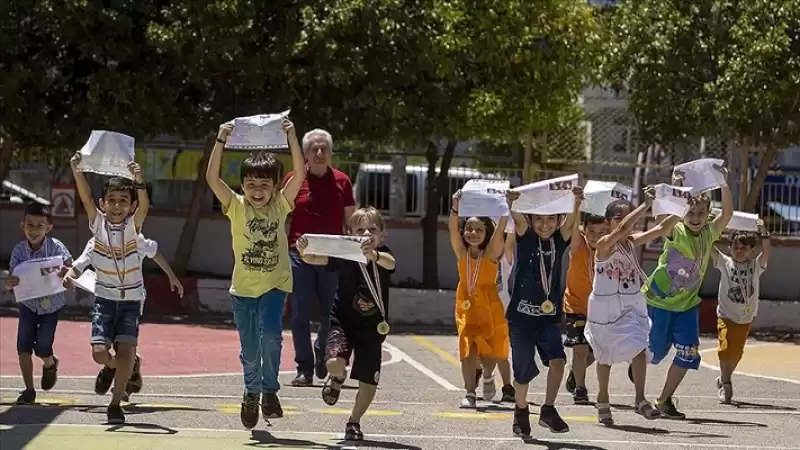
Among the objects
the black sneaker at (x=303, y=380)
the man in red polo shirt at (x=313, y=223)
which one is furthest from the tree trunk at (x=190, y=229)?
the black sneaker at (x=303, y=380)

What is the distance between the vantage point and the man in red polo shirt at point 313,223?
1180 centimetres

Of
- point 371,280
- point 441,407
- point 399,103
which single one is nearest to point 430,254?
point 399,103

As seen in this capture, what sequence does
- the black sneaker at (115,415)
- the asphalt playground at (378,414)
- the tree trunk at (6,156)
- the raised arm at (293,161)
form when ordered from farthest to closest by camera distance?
the tree trunk at (6,156)
the black sneaker at (115,415)
the asphalt playground at (378,414)
the raised arm at (293,161)

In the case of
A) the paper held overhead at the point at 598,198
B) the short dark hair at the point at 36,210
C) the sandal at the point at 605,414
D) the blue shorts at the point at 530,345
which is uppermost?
the paper held overhead at the point at 598,198

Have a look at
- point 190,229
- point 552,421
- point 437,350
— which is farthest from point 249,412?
point 190,229

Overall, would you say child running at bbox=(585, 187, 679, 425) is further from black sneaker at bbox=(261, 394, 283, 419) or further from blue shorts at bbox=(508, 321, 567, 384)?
black sneaker at bbox=(261, 394, 283, 419)

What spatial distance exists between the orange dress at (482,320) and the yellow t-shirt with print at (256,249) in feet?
7.59

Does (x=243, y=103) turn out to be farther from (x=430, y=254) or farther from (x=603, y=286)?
(x=603, y=286)

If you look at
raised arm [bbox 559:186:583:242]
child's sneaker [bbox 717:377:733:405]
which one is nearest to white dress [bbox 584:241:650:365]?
raised arm [bbox 559:186:583:242]

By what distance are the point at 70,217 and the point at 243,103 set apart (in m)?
3.41

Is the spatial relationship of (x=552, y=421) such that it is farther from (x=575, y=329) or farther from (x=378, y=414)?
(x=575, y=329)

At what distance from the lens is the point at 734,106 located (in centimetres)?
1816

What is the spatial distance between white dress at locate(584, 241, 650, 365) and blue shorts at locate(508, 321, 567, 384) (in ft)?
2.15

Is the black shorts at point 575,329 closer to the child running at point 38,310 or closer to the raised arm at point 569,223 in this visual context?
the raised arm at point 569,223
